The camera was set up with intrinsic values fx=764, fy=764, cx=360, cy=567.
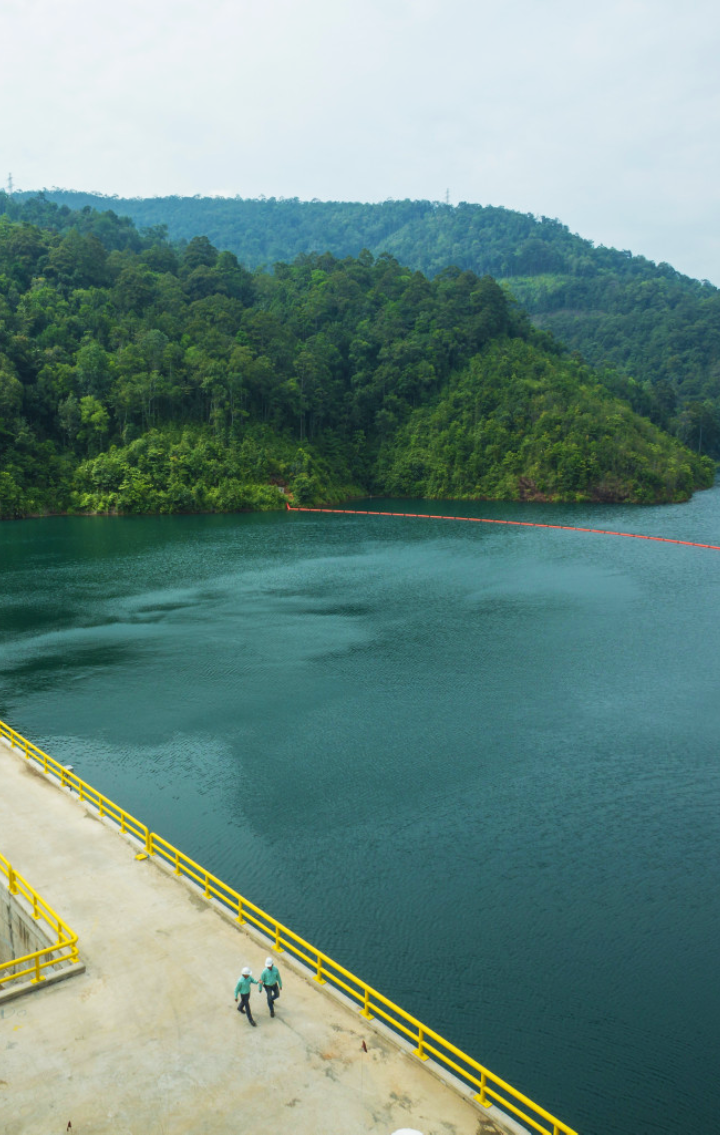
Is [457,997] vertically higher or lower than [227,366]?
lower

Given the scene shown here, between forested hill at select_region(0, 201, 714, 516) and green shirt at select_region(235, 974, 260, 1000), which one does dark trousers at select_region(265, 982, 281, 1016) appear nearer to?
green shirt at select_region(235, 974, 260, 1000)

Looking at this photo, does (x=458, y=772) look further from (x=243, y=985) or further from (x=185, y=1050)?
(x=185, y=1050)

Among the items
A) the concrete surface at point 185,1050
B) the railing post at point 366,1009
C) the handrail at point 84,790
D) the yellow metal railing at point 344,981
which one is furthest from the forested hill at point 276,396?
the railing post at point 366,1009

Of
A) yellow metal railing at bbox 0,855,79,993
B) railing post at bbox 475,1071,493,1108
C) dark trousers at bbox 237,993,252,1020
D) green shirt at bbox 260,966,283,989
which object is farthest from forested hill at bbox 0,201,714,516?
railing post at bbox 475,1071,493,1108

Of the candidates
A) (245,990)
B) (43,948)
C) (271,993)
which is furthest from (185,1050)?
(43,948)

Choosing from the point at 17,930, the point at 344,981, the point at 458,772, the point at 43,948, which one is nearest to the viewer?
the point at 43,948

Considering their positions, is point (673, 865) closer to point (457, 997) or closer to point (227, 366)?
point (457, 997)

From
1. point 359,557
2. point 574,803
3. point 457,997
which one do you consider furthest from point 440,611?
point 457,997
